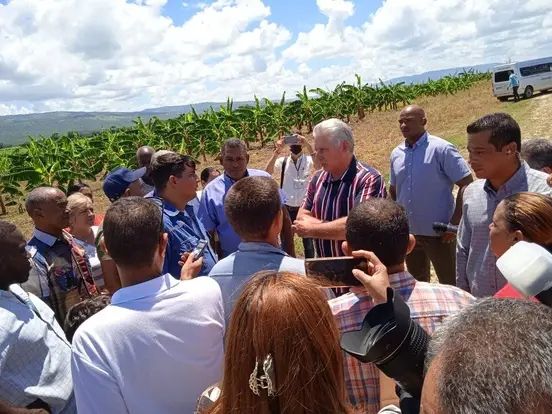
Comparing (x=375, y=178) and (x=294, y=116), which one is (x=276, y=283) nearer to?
(x=375, y=178)

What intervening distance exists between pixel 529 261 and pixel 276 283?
0.69m

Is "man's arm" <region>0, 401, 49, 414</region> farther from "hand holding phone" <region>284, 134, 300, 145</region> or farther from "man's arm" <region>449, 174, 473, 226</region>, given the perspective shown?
"hand holding phone" <region>284, 134, 300, 145</region>

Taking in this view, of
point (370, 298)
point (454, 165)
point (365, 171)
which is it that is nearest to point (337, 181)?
→ point (365, 171)

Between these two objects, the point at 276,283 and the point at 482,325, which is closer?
the point at 482,325

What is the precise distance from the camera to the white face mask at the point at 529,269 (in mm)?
1269

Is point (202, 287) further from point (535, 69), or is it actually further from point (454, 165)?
point (535, 69)

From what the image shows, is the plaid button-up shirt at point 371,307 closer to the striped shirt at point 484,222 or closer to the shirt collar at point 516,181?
the striped shirt at point 484,222

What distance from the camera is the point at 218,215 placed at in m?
4.27

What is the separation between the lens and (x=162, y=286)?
1.99 meters

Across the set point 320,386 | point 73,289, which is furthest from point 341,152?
point 320,386

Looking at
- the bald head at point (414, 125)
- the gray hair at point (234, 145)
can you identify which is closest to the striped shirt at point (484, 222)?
the bald head at point (414, 125)

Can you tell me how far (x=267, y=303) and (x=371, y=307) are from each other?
77cm

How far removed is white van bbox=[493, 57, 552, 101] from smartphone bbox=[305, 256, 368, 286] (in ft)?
113

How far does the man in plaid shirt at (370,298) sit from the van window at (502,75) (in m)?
34.8
